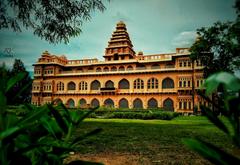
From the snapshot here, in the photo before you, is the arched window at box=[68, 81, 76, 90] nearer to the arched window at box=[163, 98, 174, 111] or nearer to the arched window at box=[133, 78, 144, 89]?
the arched window at box=[133, 78, 144, 89]

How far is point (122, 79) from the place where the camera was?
3922cm

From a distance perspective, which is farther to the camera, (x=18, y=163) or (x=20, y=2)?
(x=20, y=2)

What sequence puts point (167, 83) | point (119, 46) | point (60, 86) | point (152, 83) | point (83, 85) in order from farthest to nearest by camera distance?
1. point (60, 86)
2. point (119, 46)
3. point (83, 85)
4. point (152, 83)
5. point (167, 83)

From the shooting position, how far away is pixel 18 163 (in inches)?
24.2

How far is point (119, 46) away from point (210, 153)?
4241 centimetres

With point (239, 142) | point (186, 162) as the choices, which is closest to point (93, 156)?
point (186, 162)

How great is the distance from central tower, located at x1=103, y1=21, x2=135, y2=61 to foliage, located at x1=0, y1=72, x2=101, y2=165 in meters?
41.1

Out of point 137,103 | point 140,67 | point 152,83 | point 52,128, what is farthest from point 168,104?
point 52,128

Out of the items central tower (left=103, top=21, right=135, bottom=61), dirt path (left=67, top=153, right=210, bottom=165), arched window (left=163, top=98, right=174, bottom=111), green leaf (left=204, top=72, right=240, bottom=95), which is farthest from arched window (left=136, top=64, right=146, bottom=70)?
green leaf (left=204, top=72, right=240, bottom=95)

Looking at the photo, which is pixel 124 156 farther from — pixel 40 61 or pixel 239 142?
pixel 40 61

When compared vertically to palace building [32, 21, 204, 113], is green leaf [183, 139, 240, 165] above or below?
below

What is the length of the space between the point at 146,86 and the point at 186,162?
33.7 meters

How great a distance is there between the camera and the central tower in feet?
138

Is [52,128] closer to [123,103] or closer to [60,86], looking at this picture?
[123,103]
